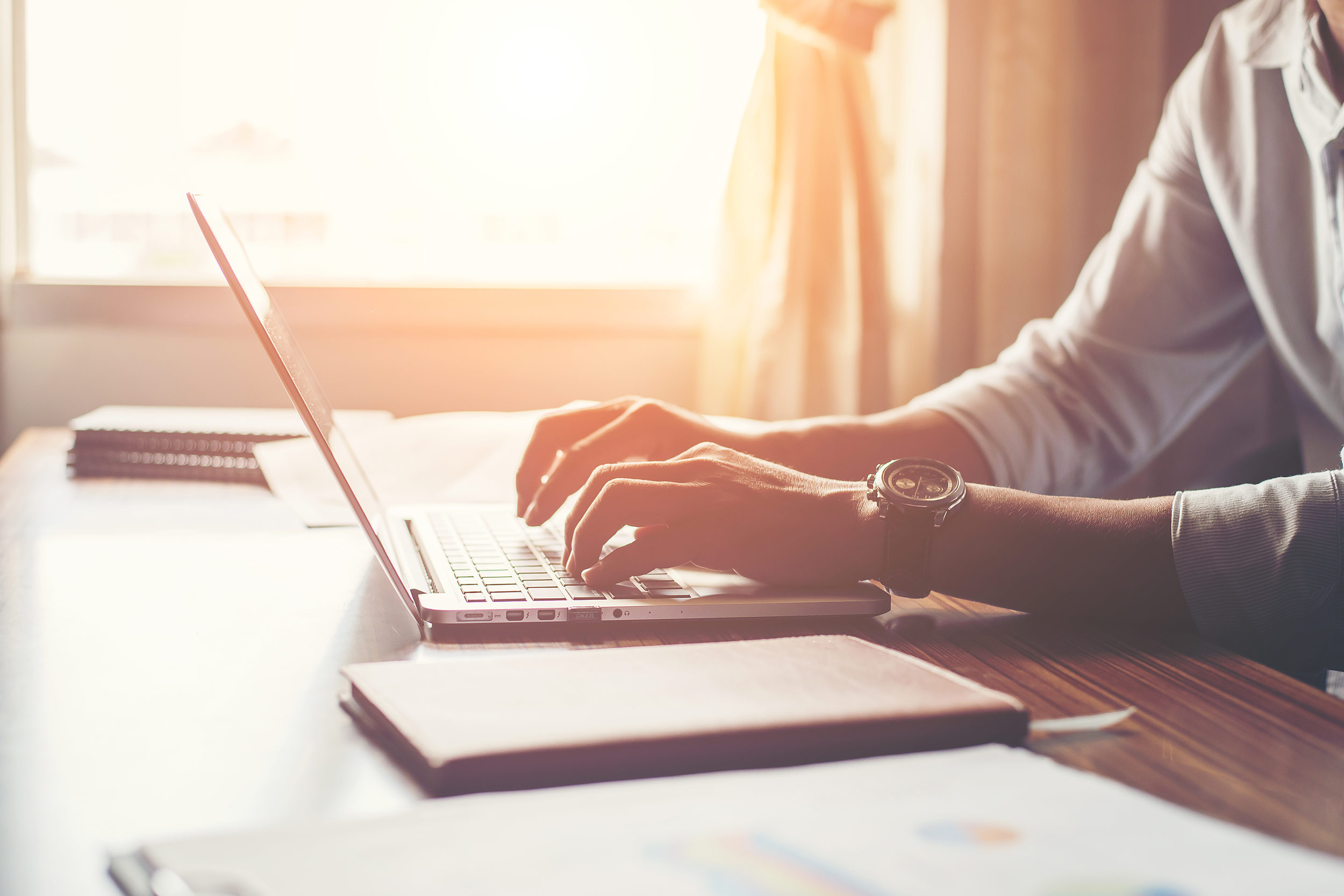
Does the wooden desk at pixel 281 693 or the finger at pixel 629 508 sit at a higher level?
the finger at pixel 629 508

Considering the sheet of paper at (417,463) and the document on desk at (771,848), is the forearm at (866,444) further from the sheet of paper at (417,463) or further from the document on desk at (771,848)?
the document on desk at (771,848)

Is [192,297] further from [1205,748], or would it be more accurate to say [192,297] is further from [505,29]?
[1205,748]

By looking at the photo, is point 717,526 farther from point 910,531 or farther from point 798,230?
point 798,230

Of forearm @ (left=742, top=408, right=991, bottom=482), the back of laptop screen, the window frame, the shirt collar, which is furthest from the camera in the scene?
the window frame

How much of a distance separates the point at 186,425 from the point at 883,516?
0.90 meters

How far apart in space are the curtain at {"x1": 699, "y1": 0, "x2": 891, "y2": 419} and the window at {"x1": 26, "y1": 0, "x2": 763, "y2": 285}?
0.10m

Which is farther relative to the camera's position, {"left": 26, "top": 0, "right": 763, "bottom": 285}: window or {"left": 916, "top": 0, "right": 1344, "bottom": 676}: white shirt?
{"left": 26, "top": 0, "right": 763, "bottom": 285}: window

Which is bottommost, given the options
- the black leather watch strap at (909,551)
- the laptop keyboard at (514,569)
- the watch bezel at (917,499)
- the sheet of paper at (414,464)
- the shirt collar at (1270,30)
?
the sheet of paper at (414,464)

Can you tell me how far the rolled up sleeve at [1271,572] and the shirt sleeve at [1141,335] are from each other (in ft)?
1.48

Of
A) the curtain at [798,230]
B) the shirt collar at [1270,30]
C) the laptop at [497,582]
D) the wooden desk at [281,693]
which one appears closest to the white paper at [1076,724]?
the wooden desk at [281,693]

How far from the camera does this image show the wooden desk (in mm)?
363

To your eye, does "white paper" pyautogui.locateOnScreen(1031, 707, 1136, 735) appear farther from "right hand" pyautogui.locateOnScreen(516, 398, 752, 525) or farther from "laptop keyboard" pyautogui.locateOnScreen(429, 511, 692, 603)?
"right hand" pyautogui.locateOnScreen(516, 398, 752, 525)

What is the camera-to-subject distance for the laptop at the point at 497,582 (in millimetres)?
579

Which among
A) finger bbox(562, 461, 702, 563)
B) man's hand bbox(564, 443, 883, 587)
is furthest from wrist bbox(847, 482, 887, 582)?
finger bbox(562, 461, 702, 563)
